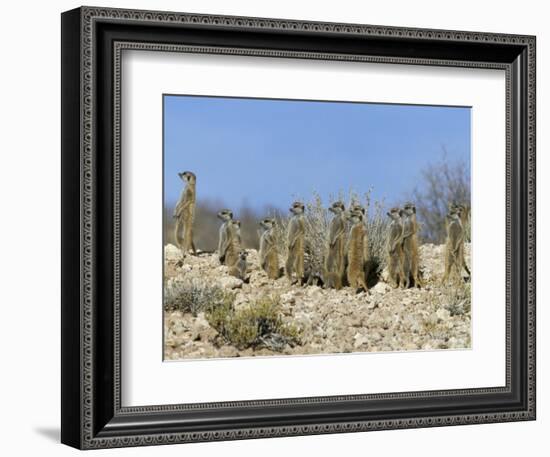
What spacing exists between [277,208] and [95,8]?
4.44ft

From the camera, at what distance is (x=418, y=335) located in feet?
21.4

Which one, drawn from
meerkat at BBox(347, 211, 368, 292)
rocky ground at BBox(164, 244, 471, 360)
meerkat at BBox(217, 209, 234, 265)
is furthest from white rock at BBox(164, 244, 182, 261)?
meerkat at BBox(347, 211, 368, 292)

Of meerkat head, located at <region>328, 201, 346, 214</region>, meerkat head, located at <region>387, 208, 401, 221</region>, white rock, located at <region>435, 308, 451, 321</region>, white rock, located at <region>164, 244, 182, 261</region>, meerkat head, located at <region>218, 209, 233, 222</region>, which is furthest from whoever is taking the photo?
white rock, located at <region>435, 308, 451, 321</region>

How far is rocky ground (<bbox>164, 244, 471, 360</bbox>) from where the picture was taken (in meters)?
6.08

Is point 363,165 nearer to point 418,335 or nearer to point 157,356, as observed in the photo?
point 418,335

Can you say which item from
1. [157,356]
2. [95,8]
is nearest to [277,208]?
[157,356]

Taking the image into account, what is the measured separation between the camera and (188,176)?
6062 millimetres

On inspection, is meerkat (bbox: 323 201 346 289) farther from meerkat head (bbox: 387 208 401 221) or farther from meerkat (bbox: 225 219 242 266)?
meerkat (bbox: 225 219 242 266)

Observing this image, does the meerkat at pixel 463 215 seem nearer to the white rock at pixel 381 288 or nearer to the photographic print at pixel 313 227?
the photographic print at pixel 313 227

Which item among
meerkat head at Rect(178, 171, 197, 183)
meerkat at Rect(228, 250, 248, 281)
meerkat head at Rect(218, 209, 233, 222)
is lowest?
meerkat at Rect(228, 250, 248, 281)

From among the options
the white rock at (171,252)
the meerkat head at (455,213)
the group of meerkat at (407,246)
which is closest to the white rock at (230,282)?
the white rock at (171,252)

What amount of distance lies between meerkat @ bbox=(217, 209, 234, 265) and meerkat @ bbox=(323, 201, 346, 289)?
1.80 ft

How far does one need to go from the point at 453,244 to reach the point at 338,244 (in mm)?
667

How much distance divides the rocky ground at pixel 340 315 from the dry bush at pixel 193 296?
3cm
